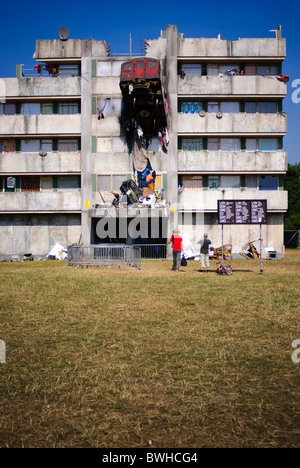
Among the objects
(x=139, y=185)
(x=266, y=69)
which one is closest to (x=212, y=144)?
(x=139, y=185)

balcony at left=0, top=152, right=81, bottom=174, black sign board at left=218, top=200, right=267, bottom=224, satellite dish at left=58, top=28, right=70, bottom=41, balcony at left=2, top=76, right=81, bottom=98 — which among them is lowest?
black sign board at left=218, top=200, right=267, bottom=224

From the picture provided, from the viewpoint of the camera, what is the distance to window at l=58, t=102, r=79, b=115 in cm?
3344

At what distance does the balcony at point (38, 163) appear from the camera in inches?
1289

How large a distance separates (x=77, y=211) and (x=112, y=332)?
2563 cm

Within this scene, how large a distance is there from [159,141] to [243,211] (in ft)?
49.4

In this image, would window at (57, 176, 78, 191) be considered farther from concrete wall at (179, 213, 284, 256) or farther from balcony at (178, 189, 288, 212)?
concrete wall at (179, 213, 284, 256)

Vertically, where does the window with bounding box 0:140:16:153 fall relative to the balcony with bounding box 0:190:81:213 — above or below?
above

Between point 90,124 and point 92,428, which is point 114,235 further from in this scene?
point 92,428

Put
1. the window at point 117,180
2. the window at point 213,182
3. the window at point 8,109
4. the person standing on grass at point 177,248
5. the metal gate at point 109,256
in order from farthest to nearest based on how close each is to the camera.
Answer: the window at point 8,109 → the window at point 213,182 → the window at point 117,180 → the metal gate at point 109,256 → the person standing on grass at point 177,248

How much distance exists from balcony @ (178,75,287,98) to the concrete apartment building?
83mm

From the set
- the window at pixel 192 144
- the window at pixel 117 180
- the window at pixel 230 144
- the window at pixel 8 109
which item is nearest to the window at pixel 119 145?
the window at pixel 117 180

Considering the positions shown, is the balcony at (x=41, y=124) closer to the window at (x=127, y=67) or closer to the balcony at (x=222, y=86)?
the window at (x=127, y=67)

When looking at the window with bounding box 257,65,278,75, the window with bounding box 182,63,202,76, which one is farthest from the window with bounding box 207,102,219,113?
the window with bounding box 257,65,278,75

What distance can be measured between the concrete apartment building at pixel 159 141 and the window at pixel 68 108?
0.10 m
